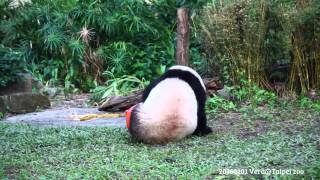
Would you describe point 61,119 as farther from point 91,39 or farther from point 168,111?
point 91,39

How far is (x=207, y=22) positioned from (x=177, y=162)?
4711mm

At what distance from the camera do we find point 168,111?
5.78 meters

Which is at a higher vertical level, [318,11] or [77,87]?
[318,11]

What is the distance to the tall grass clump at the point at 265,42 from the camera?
Answer: 340 inches

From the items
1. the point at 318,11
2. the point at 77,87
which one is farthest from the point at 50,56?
the point at 318,11

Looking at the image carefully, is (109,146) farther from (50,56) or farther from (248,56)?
(50,56)

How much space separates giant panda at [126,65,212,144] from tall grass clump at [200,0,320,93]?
114 inches

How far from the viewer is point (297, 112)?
780 centimetres

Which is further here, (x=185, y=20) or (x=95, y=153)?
(x=185, y=20)

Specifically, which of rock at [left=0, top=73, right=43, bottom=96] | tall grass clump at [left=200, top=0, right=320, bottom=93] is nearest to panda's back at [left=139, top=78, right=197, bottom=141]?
tall grass clump at [left=200, top=0, right=320, bottom=93]

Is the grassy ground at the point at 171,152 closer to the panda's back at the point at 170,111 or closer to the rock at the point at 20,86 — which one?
the panda's back at the point at 170,111

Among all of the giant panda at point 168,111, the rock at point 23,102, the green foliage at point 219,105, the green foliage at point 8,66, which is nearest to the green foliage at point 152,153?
the giant panda at point 168,111

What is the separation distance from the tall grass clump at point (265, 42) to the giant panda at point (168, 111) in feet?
9.46

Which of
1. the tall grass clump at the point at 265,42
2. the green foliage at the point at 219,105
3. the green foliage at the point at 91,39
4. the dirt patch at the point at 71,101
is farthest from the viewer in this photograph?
the green foliage at the point at 91,39
